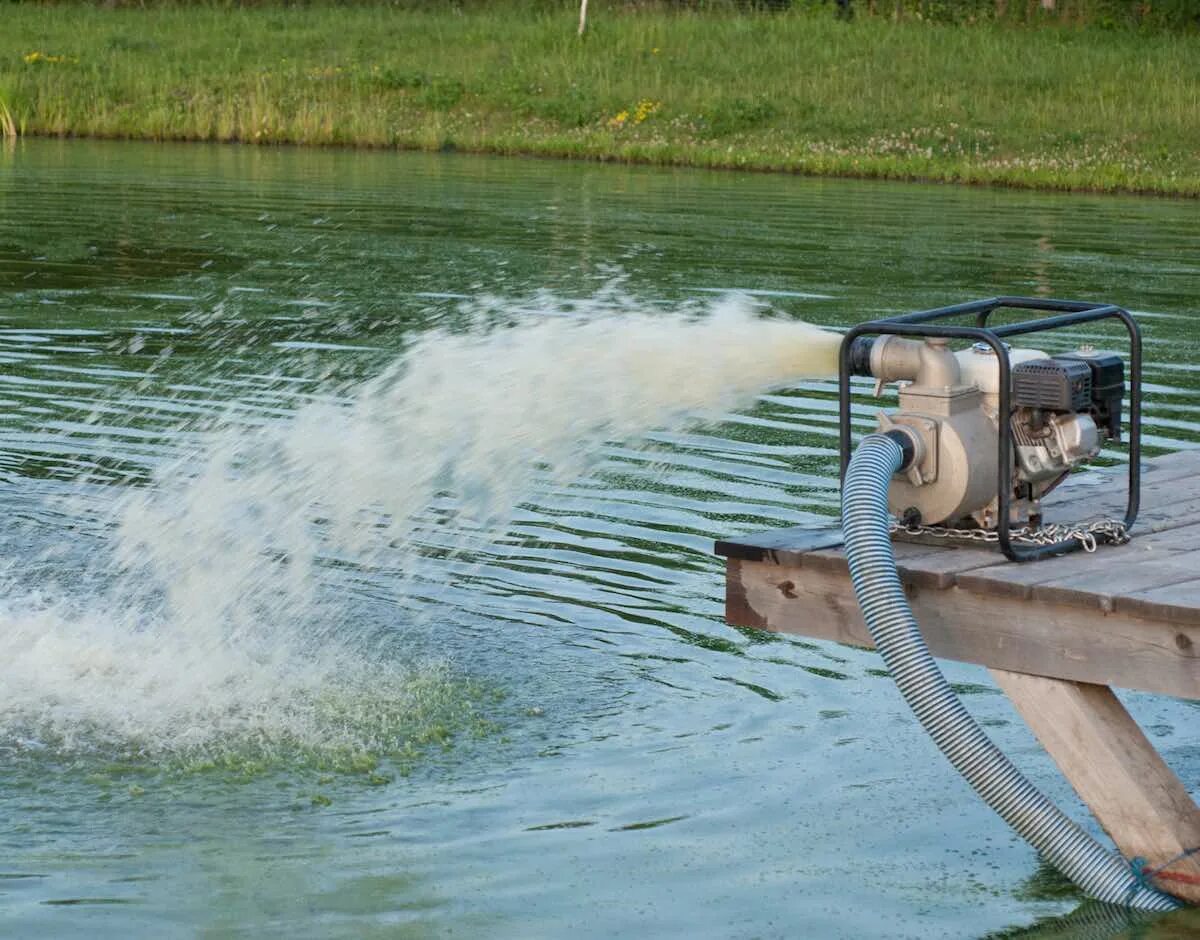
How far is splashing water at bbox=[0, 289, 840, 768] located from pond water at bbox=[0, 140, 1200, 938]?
0.08 ft

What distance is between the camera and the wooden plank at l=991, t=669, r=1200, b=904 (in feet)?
16.9

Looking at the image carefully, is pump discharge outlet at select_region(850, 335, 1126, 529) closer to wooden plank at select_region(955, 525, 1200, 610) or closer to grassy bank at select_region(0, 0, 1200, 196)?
wooden plank at select_region(955, 525, 1200, 610)

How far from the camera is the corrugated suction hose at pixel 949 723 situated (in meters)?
5.09

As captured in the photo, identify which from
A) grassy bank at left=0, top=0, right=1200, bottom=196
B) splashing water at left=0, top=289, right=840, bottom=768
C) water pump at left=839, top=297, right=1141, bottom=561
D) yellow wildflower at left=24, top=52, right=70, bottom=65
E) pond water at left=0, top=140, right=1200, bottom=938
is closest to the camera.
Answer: pond water at left=0, top=140, right=1200, bottom=938

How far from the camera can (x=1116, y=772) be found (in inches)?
204

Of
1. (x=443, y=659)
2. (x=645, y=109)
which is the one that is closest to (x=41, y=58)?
(x=645, y=109)

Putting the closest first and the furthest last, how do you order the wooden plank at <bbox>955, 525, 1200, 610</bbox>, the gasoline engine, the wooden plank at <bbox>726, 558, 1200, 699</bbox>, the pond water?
the wooden plank at <bbox>726, 558, 1200, 699</bbox>, the wooden plank at <bbox>955, 525, 1200, 610</bbox>, the gasoline engine, the pond water

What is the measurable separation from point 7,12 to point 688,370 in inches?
1665

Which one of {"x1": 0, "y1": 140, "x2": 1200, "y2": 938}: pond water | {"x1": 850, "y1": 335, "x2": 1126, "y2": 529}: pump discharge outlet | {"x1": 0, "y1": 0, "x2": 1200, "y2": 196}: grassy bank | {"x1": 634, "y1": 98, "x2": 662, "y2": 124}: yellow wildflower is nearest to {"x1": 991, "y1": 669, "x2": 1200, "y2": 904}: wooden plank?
{"x1": 0, "y1": 140, "x2": 1200, "y2": 938}: pond water

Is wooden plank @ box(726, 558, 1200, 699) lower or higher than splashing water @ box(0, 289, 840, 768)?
higher

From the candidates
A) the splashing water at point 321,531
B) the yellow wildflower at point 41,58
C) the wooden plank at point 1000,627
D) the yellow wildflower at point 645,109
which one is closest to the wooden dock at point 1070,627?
the wooden plank at point 1000,627

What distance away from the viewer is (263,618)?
790 centimetres

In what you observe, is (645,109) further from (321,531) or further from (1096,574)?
(1096,574)

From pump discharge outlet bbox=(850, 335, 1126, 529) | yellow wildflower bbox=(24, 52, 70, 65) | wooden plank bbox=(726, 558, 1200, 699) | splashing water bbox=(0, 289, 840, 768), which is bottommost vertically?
splashing water bbox=(0, 289, 840, 768)
